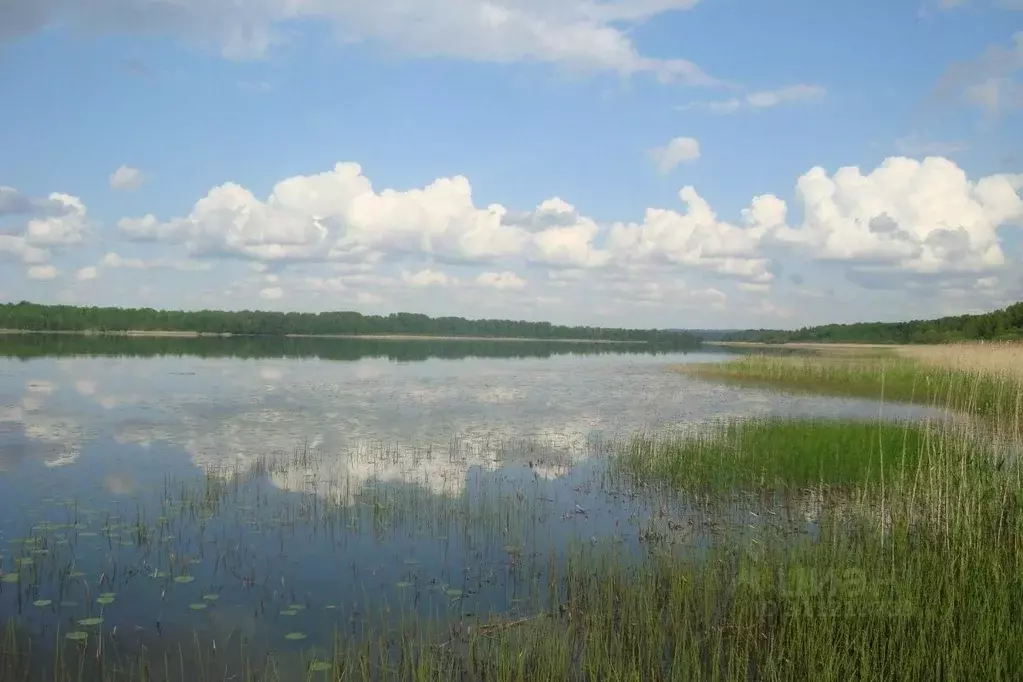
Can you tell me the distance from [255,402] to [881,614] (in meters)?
21.2

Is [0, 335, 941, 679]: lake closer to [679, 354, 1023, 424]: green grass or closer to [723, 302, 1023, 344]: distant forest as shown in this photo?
[679, 354, 1023, 424]: green grass

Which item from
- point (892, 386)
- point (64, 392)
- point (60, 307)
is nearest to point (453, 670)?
point (64, 392)

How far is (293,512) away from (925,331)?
3241 inches

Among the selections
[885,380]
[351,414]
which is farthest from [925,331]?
[351,414]

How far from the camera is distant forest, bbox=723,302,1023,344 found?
190 ft

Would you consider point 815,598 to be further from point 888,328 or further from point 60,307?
point 60,307

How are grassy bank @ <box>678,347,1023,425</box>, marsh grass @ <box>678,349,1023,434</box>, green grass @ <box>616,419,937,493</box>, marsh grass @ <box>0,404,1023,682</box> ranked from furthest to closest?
grassy bank @ <box>678,347,1023,425</box>, marsh grass @ <box>678,349,1023,434</box>, green grass @ <box>616,419,937,493</box>, marsh grass @ <box>0,404,1023,682</box>

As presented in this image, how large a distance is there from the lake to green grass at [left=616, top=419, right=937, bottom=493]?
979mm

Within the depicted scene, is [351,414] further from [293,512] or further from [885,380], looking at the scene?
[885,380]

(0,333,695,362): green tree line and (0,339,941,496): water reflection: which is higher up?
(0,333,695,362): green tree line

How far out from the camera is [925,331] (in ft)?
256

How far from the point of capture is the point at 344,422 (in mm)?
19641

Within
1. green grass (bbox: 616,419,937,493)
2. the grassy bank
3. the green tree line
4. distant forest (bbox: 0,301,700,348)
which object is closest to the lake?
green grass (bbox: 616,419,937,493)

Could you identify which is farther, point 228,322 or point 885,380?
point 228,322
